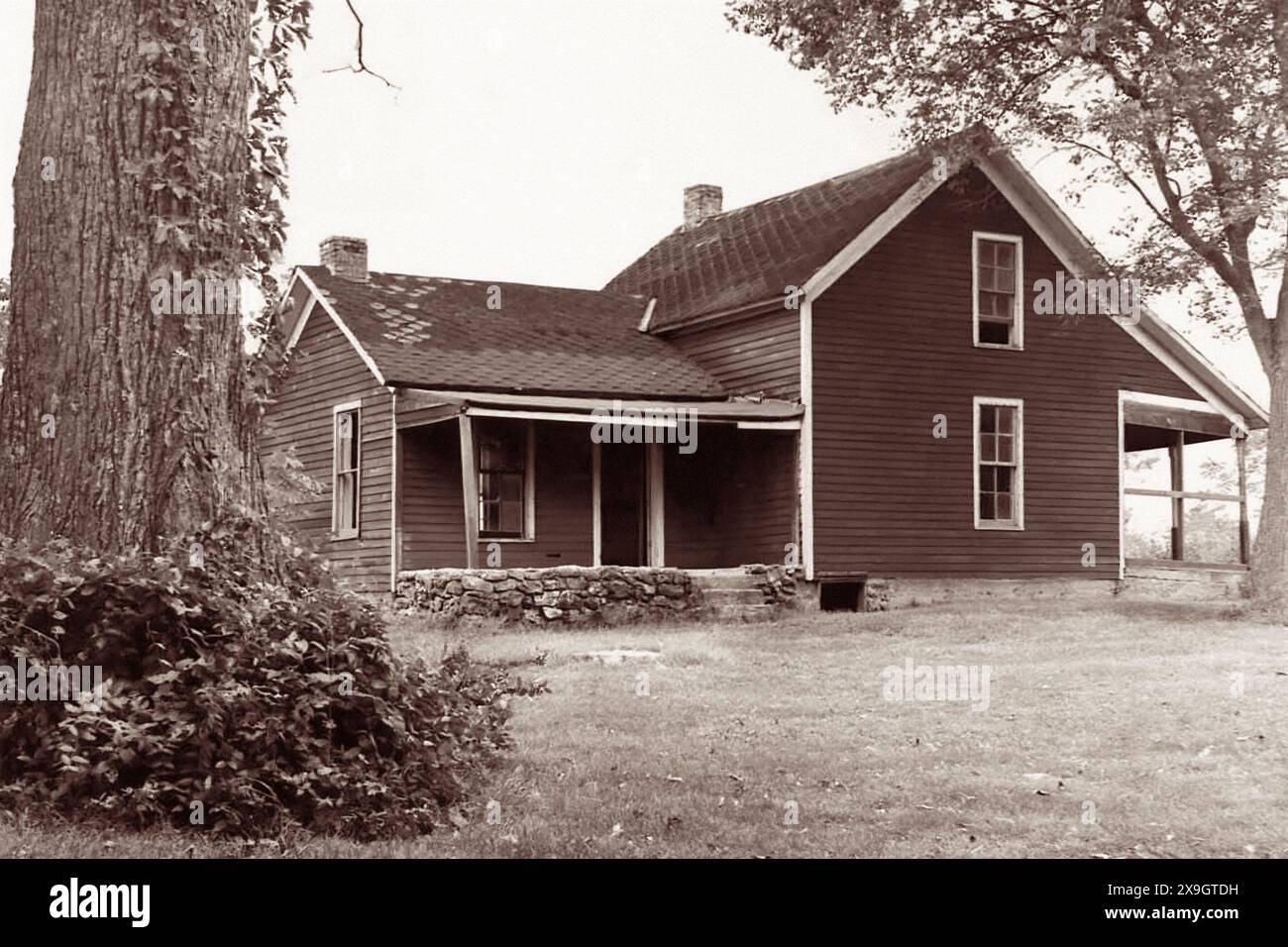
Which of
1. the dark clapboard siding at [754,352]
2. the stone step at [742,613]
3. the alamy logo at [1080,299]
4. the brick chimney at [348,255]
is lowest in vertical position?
the stone step at [742,613]

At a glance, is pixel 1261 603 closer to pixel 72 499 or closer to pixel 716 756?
pixel 716 756

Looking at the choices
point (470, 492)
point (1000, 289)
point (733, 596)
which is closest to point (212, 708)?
point (470, 492)

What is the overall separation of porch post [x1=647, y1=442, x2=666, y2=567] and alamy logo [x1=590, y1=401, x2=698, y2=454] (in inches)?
9.5

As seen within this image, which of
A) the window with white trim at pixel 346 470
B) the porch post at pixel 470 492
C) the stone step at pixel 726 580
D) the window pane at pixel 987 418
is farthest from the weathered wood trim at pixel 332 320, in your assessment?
the window pane at pixel 987 418

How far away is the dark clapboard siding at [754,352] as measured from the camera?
21312 millimetres

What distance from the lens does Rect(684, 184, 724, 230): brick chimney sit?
2814cm

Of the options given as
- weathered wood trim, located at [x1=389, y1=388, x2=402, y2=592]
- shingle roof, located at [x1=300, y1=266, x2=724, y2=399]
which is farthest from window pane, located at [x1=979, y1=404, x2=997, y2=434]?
weathered wood trim, located at [x1=389, y1=388, x2=402, y2=592]

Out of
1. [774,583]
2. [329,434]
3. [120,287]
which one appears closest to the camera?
[120,287]

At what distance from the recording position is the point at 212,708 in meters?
6.45

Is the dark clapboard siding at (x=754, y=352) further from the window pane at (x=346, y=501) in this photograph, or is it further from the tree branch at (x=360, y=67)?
the tree branch at (x=360, y=67)

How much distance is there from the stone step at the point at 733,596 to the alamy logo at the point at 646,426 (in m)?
2.17

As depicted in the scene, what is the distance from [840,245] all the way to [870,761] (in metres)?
13.0

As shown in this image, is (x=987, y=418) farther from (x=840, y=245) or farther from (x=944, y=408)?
(x=840, y=245)
